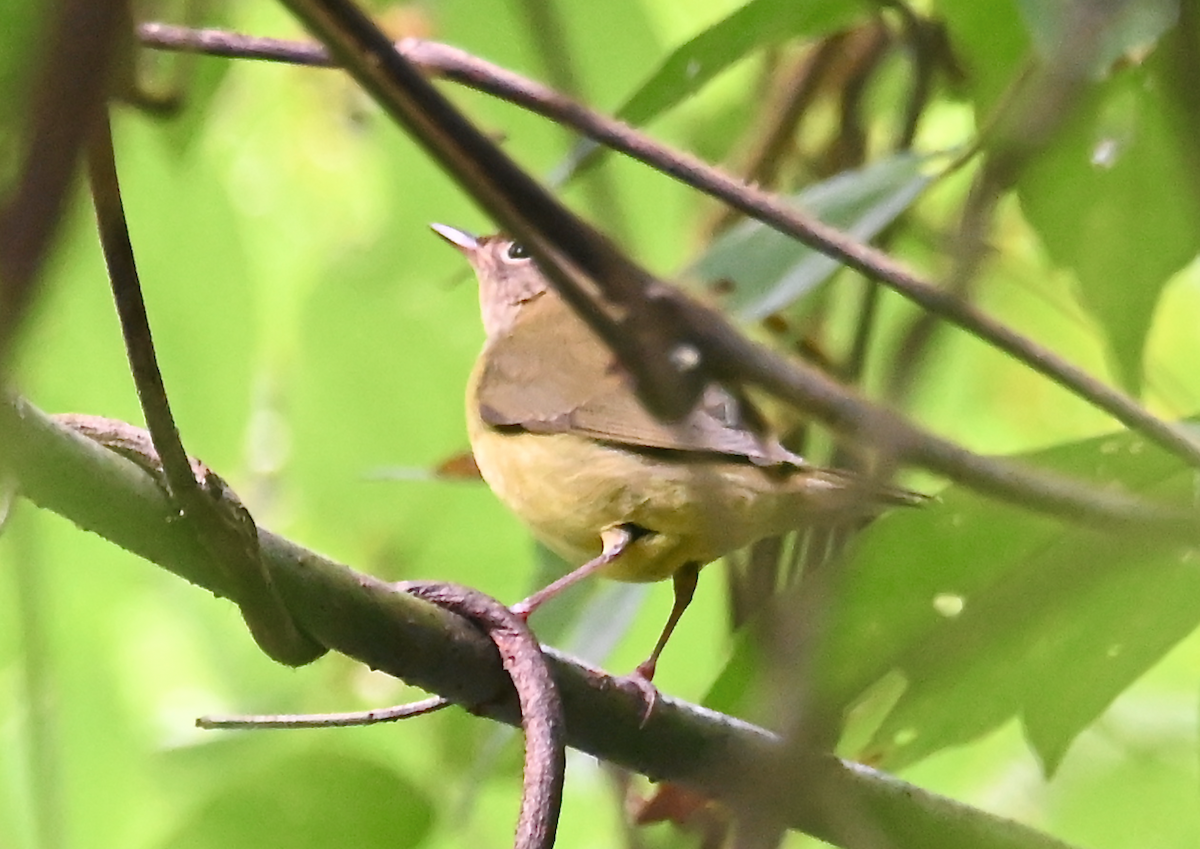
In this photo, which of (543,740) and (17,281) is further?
(543,740)

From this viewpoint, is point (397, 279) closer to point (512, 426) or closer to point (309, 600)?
point (512, 426)

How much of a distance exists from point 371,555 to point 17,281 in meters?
1.98

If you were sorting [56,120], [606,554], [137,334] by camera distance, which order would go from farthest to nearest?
[606,554], [137,334], [56,120]

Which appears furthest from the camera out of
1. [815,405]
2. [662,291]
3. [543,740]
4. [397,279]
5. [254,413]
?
[397,279]

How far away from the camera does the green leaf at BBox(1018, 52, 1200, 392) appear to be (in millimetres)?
1230

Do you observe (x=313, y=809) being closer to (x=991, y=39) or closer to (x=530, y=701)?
(x=530, y=701)

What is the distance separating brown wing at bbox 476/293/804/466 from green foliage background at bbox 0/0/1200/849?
0.61ft

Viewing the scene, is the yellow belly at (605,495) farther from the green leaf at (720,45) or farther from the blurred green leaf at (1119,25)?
A: the blurred green leaf at (1119,25)

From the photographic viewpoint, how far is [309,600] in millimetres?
792

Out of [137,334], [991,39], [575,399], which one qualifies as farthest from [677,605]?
[137,334]

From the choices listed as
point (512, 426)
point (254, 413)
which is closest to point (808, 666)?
point (512, 426)

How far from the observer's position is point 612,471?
1.65 m

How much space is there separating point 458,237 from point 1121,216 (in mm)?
1199

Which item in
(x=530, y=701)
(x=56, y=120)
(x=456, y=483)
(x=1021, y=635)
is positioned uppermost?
(x=56, y=120)
